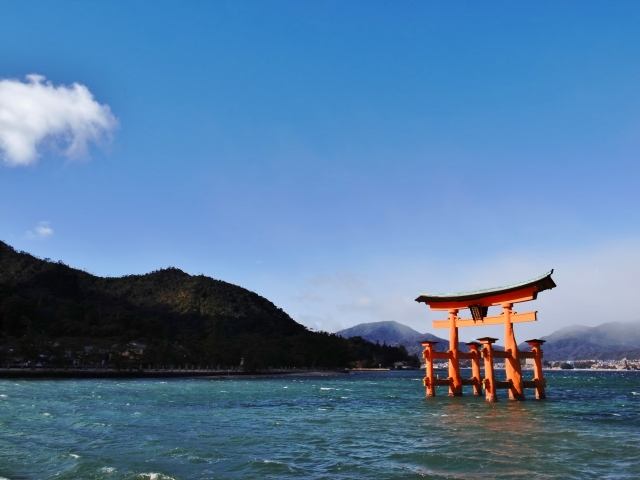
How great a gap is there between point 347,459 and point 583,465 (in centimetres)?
561

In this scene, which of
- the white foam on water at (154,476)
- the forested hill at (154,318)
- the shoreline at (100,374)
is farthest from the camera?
the forested hill at (154,318)

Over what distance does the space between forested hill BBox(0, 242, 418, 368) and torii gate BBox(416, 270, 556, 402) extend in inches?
2969

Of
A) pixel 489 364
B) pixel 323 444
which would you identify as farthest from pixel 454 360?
pixel 323 444

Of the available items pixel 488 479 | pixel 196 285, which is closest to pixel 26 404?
pixel 488 479

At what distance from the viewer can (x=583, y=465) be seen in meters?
12.2

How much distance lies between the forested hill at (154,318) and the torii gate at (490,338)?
7541 centimetres

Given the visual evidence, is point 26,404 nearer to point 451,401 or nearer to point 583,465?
point 451,401

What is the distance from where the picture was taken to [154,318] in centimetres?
12750

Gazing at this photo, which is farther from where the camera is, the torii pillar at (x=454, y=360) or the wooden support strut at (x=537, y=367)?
the torii pillar at (x=454, y=360)

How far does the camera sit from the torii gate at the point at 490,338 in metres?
27.5

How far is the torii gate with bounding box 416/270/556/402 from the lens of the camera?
27.5 meters

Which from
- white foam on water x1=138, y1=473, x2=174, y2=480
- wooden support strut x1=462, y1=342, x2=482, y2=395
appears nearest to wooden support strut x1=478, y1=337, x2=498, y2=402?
wooden support strut x1=462, y1=342, x2=482, y2=395

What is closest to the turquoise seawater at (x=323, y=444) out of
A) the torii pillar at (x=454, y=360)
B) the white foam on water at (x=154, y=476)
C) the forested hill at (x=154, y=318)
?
the white foam on water at (x=154, y=476)

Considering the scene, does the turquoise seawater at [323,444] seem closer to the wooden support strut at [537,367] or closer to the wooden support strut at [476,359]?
the wooden support strut at [537,367]
